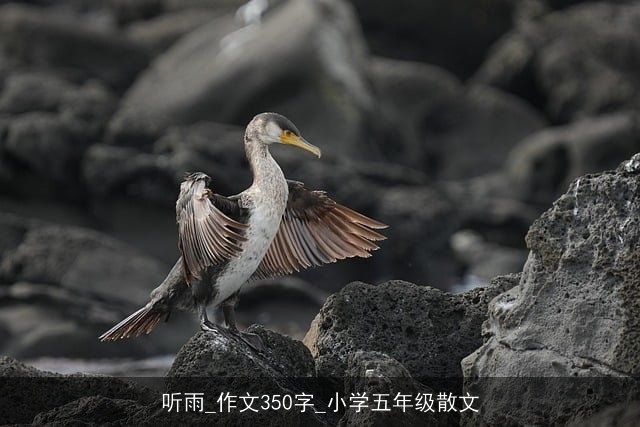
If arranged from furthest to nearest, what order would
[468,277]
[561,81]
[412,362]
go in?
[561,81]
[468,277]
[412,362]

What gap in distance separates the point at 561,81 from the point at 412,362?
680 inches

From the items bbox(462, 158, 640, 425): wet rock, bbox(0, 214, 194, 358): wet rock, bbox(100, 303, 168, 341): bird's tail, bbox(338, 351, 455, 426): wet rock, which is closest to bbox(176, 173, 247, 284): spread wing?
bbox(100, 303, 168, 341): bird's tail

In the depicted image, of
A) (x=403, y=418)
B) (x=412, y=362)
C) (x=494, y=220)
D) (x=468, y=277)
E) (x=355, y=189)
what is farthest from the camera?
(x=494, y=220)

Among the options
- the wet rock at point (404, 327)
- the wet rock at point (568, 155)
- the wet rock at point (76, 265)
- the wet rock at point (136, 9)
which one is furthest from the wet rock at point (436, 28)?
the wet rock at point (404, 327)

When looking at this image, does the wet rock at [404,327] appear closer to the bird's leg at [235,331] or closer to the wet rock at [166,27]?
the bird's leg at [235,331]

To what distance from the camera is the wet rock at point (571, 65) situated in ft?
78.3

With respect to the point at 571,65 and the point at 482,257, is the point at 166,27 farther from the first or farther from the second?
the point at 482,257

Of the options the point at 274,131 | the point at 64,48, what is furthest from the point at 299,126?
the point at 274,131

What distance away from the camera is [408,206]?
17641mm

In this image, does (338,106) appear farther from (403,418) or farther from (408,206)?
(403,418)

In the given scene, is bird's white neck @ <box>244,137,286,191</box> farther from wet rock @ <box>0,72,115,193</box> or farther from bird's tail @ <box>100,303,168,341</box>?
wet rock @ <box>0,72,115,193</box>

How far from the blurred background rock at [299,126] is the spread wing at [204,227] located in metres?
5.87

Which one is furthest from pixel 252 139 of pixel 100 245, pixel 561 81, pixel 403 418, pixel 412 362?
pixel 561 81

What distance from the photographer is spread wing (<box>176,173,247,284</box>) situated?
7.72 metres
